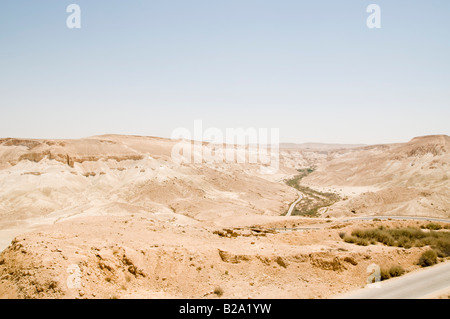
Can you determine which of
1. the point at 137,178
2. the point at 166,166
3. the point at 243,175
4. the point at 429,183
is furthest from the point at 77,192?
the point at 429,183

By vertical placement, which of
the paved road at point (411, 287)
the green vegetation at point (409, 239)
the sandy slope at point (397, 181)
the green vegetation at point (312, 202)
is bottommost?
the green vegetation at point (312, 202)

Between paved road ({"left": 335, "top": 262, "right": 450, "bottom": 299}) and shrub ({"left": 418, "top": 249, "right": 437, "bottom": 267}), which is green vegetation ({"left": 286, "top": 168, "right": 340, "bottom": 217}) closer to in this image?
shrub ({"left": 418, "top": 249, "right": 437, "bottom": 267})

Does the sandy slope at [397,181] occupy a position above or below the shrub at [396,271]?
below

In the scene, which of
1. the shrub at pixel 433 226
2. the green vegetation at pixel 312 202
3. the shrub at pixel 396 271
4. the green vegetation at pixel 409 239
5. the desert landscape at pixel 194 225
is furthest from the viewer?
the green vegetation at pixel 312 202

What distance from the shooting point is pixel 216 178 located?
6494 centimetres

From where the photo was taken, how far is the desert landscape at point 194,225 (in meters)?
12.1

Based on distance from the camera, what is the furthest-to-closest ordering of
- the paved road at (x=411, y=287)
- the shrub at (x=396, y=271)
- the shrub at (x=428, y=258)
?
1. the shrub at (x=428, y=258)
2. the shrub at (x=396, y=271)
3. the paved road at (x=411, y=287)

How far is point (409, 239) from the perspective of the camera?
64.2ft

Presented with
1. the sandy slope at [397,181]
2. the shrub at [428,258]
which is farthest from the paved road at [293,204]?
the shrub at [428,258]

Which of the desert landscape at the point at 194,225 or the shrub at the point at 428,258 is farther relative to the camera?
the shrub at the point at 428,258

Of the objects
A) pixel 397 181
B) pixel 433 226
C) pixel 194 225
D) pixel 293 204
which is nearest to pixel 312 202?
pixel 293 204

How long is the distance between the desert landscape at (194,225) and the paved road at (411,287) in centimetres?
75

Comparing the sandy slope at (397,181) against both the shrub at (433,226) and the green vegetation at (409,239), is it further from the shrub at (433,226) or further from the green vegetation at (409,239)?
the green vegetation at (409,239)

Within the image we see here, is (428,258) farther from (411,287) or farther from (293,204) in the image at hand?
(293,204)
